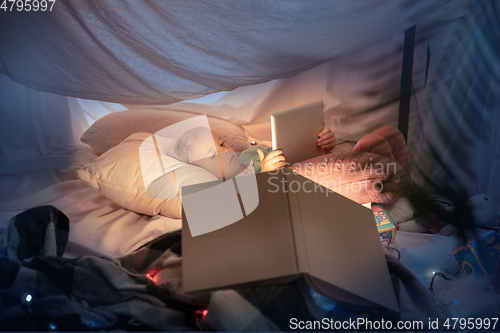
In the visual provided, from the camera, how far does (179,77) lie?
1.02 metres

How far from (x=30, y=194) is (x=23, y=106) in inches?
22.3

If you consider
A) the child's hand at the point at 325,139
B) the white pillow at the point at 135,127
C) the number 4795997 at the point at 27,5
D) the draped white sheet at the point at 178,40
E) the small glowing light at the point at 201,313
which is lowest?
the small glowing light at the point at 201,313

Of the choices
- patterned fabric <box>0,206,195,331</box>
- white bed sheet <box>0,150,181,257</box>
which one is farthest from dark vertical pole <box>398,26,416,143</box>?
patterned fabric <box>0,206,195,331</box>

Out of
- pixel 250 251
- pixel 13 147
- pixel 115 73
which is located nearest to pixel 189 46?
pixel 115 73

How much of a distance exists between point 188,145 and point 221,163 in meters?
0.15

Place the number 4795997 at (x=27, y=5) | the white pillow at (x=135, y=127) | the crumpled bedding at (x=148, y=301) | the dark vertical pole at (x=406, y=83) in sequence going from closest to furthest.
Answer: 1. the crumpled bedding at (x=148, y=301)
2. the number 4795997 at (x=27, y=5)
3. the dark vertical pole at (x=406, y=83)
4. the white pillow at (x=135, y=127)

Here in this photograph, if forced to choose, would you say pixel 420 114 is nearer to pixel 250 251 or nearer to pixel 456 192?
pixel 456 192

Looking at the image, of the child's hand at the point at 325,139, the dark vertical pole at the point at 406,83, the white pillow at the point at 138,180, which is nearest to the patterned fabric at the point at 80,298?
the white pillow at the point at 138,180

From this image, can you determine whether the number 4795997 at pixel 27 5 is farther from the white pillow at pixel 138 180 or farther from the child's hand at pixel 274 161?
the child's hand at pixel 274 161

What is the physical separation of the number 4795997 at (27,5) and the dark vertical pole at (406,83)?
1322 millimetres

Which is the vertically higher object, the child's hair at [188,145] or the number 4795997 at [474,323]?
the child's hair at [188,145]

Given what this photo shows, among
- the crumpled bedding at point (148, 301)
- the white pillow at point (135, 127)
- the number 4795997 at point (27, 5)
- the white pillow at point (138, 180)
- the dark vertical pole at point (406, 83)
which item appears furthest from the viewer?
the white pillow at point (135, 127)

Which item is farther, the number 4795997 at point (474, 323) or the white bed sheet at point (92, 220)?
the white bed sheet at point (92, 220)

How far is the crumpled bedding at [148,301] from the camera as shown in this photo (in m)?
0.51
